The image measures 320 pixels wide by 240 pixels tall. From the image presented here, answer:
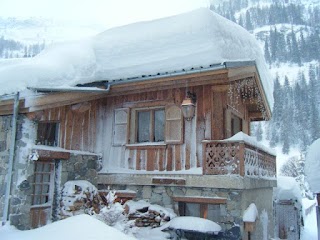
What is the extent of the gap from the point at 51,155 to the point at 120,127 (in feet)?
7.29

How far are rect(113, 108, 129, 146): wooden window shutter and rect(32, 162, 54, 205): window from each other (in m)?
1.97

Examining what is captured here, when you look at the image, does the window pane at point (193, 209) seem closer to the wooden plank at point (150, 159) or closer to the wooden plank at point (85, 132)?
Answer: the wooden plank at point (150, 159)

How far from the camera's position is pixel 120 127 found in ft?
32.7

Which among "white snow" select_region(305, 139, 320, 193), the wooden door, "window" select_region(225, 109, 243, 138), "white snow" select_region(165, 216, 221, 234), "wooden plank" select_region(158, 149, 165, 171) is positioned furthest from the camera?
"window" select_region(225, 109, 243, 138)

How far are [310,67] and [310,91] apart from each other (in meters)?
20.3

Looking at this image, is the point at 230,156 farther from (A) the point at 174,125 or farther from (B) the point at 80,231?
(B) the point at 80,231

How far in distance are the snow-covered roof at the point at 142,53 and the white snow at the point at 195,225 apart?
3.61 metres

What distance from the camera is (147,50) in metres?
10.3

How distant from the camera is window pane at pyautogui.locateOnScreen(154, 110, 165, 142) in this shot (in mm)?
9502

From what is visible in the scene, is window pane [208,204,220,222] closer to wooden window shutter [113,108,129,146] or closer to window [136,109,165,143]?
window [136,109,165,143]

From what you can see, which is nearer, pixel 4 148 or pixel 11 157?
pixel 11 157

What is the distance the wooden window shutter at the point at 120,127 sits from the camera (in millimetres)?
9867

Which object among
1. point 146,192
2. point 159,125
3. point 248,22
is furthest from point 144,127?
point 248,22

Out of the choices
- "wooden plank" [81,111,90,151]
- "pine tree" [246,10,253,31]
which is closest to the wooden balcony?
"wooden plank" [81,111,90,151]
